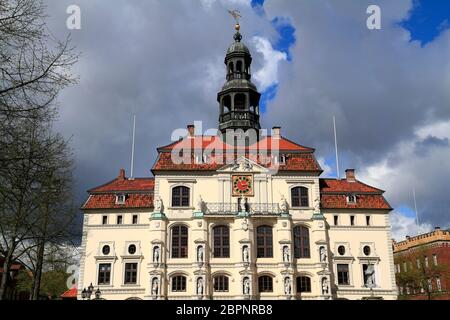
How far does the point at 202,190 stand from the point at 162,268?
8.14 meters

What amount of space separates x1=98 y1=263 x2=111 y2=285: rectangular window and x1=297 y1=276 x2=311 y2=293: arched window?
17360 millimetres

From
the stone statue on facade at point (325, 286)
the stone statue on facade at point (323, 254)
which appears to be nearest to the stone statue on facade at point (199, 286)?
the stone statue on facade at point (325, 286)

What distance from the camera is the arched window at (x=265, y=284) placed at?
39750 mm

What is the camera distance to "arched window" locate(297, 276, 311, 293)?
40.1 m

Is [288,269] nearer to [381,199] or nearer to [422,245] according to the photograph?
[381,199]

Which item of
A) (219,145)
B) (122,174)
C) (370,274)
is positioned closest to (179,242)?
(219,145)

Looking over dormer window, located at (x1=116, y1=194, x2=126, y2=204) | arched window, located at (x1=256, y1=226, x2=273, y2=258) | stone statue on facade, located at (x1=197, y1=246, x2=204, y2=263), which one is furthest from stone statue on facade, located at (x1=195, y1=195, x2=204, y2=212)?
dormer window, located at (x1=116, y1=194, x2=126, y2=204)

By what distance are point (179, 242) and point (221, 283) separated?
17.5 feet

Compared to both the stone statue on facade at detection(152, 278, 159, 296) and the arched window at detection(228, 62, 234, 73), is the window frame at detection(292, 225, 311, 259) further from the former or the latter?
the arched window at detection(228, 62, 234, 73)

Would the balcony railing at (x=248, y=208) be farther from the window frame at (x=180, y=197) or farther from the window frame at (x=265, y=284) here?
the window frame at (x=265, y=284)

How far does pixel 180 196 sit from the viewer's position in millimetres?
42562

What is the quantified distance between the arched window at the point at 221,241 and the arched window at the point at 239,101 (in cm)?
1428

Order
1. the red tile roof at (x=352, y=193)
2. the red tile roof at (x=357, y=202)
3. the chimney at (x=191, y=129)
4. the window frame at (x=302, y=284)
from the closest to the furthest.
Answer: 1. the window frame at (x=302, y=284)
2. the red tile roof at (x=357, y=202)
3. the red tile roof at (x=352, y=193)
4. the chimney at (x=191, y=129)
